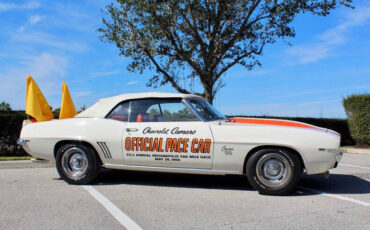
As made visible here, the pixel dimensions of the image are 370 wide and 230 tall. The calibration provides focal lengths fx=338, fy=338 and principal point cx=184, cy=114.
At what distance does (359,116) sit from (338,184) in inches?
402

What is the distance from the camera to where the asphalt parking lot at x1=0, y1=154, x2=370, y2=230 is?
364 centimetres

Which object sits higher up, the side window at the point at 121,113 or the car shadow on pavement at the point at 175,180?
the side window at the point at 121,113

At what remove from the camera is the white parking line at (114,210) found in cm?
356

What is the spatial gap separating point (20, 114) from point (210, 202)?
7.93m

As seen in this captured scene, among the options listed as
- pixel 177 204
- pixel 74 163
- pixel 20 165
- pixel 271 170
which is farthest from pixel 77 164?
pixel 20 165

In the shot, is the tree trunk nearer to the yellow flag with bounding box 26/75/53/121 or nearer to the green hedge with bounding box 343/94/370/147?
the green hedge with bounding box 343/94/370/147

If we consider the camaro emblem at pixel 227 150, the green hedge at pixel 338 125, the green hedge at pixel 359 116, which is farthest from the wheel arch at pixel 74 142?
the green hedge at pixel 338 125

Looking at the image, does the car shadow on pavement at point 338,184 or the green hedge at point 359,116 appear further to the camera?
the green hedge at point 359,116

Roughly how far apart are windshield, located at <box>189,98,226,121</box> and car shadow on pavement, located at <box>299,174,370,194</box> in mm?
1926

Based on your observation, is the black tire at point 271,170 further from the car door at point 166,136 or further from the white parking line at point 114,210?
the white parking line at point 114,210

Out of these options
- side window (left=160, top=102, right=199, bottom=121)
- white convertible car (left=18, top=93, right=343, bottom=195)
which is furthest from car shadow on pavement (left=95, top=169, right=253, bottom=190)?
side window (left=160, top=102, right=199, bottom=121)

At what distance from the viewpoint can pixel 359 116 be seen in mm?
14727

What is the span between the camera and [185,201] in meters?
4.54

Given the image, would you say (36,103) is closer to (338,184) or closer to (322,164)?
(322,164)
